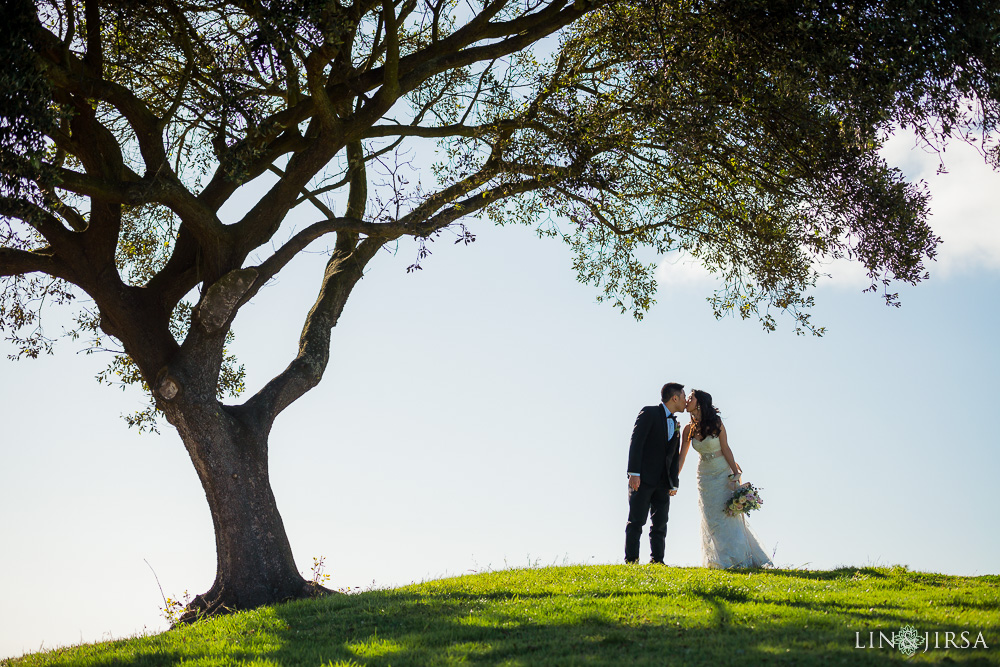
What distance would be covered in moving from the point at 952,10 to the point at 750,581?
798cm

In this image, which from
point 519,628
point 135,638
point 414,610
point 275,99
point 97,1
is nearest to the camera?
point 519,628

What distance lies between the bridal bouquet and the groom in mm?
1035

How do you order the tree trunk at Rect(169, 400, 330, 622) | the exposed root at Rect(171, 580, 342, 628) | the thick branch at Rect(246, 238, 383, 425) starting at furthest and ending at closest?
1. the thick branch at Rect(246, 238, 383, 425)
2. the tree trunk at Rect(169, 400, 330, 622)
3. the exposed root at Rect(171, 580, 342, 628)

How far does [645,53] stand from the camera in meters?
11.2

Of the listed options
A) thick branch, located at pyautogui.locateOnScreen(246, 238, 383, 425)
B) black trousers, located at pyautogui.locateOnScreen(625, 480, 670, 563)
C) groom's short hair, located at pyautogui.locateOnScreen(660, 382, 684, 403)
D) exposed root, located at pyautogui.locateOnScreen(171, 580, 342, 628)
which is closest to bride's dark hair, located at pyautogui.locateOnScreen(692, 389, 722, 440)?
groom's short hair, located at pyautogui.locateOnScreen(660, 382, 684, 403)

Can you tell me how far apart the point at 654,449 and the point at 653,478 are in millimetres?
505

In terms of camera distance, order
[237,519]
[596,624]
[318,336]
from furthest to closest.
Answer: [318,336]
[237,519]
[596,624]

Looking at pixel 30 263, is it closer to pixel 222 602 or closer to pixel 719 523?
pixel 222 602

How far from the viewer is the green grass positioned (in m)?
7.61

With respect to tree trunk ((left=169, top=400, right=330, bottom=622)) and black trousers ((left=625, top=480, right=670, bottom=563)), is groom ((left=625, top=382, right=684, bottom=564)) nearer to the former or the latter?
black trousers ((left=625, top=480, right=670, bottom=563))

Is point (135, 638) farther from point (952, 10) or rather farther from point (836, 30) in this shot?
point (952, 10)

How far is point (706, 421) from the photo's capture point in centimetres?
1400

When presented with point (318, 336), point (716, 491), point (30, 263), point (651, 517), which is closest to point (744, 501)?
point (716, 491)

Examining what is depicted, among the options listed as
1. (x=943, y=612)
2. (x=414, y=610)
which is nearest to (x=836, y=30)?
(x=943, y=612)
